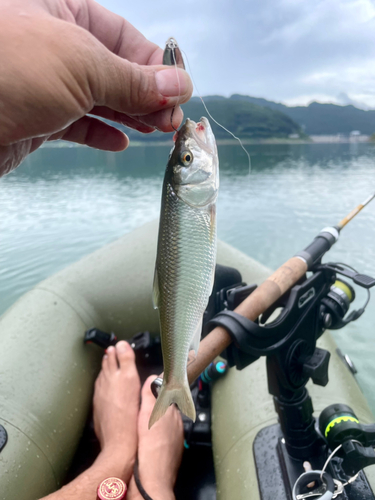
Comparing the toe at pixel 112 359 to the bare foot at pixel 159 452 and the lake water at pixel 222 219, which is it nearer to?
the bare foot at pixel 159 452

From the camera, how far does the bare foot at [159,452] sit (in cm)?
152

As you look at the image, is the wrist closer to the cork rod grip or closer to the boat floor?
the boat floor

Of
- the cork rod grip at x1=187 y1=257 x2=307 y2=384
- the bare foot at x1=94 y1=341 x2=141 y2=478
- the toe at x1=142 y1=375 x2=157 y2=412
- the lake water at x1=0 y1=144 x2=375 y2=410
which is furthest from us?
the lake water at x1=0 y1=144 x2=375 y2=410

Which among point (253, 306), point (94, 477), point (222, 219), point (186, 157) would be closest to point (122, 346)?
point (94, 477)

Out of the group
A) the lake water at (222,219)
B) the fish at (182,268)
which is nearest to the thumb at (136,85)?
the fish at (182,268)

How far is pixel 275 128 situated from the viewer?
2659 centimetres

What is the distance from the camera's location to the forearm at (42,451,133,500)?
54.0 inches

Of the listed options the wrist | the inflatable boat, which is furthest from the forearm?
the inflatable boat

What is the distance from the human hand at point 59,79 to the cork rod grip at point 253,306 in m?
0.65

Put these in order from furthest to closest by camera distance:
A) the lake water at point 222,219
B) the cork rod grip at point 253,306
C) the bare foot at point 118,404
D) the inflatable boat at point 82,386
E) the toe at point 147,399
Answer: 1. the lake water at point 222,219
2. the toe at point 147,399
3. the bare foot at point 118,404
4. the inflatable boat at point 82,386
5. the cork rod grip at point 253,306

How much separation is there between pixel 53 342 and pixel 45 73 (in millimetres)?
1676

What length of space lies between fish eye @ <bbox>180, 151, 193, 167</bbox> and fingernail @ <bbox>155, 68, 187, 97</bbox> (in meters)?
0.16

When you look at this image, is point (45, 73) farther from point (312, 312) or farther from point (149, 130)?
point (312, 312)

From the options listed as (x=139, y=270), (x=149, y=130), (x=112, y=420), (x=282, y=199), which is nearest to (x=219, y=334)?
(x=149, y=130)
